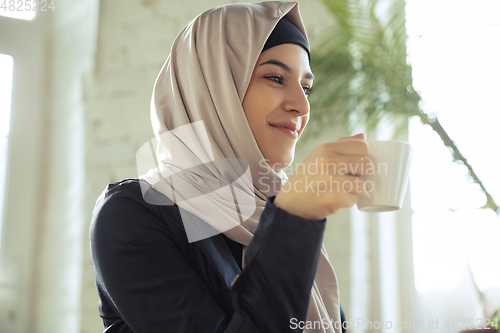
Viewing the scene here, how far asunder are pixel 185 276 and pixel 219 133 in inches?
13.0

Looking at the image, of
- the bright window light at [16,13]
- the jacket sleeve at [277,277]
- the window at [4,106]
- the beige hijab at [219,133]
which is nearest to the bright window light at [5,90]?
the window at [4,106]

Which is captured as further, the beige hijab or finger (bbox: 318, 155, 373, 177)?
the beige hijab

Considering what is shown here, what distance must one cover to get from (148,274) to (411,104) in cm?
145

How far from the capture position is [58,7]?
2.49 metres

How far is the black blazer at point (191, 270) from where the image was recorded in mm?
568

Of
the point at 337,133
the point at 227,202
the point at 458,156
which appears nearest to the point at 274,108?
the point at 227,202

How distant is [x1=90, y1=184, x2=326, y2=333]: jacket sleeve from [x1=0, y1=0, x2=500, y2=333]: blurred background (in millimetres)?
1206

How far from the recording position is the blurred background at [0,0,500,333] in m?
1.84

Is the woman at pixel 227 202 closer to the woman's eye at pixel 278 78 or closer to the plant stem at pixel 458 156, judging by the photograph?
the woman's eye at pixel 278 78

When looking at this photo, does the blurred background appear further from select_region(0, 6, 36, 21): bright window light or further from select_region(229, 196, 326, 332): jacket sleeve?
select_region(229, 196, 326, 332): jacket sleeve

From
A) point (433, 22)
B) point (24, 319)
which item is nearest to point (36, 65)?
point (24, 319)

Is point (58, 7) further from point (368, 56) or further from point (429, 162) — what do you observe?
point (429, 162)

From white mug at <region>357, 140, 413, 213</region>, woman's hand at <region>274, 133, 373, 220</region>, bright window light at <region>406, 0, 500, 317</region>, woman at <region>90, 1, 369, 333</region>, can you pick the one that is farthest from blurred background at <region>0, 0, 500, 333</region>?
woman's hand at <region>274, 133, 373, 220</region>

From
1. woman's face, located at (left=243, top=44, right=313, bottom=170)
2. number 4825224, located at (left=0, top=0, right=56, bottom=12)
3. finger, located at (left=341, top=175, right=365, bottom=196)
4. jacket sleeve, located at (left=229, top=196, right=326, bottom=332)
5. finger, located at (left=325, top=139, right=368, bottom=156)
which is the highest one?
number 4825224, located at (left=0, top=0, right=56, bottom=12)
